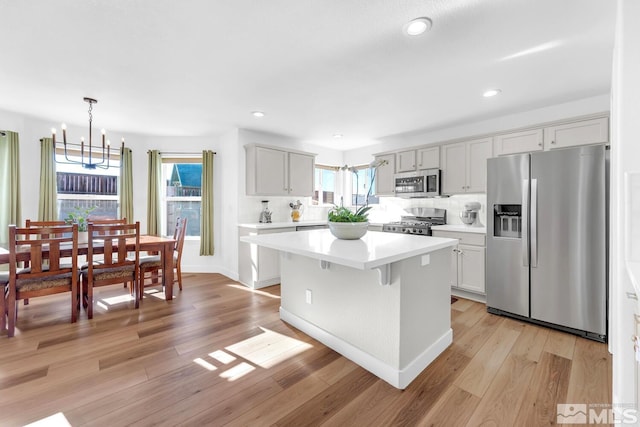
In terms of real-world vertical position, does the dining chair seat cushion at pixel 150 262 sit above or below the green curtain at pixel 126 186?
below

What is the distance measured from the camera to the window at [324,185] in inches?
231

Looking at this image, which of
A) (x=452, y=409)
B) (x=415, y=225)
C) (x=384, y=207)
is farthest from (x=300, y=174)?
(x=452, y=409)

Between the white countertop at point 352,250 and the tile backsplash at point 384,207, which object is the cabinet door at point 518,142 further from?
the white countertop at point 352,250

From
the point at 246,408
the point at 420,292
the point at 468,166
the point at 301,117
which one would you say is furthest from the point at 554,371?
the point at 301,117

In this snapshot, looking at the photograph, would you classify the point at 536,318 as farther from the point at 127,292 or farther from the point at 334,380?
the point at 127,292

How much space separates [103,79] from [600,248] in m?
4.75

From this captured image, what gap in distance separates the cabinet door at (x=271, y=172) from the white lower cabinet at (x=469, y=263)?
255 cm

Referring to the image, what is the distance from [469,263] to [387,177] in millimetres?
1948

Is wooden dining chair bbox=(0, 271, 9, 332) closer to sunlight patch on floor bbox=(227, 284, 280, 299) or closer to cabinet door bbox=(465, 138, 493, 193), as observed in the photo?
sunlight patch on floor bbox=(227, 284, 280, 299)

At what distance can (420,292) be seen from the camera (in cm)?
207

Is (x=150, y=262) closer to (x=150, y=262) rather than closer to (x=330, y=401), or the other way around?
(x=150, y=262)

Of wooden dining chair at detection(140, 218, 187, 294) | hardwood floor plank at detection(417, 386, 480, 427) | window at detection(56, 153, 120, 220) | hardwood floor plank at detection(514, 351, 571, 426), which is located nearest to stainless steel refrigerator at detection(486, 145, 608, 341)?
hardwood floor plank at detection(514, 351, 571, 426)

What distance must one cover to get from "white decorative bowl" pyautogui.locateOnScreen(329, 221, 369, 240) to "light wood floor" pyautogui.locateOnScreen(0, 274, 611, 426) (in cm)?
96

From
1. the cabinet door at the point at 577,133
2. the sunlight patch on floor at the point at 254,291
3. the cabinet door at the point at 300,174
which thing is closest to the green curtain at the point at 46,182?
the sunlight patch on floor at the point at 254,291
